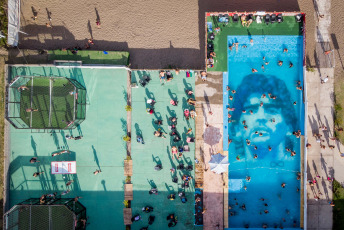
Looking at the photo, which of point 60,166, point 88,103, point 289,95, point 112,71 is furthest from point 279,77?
point 60,166

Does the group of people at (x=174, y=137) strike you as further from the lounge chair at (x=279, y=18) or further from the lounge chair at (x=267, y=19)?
the lounge chair at (x=279, y=18)

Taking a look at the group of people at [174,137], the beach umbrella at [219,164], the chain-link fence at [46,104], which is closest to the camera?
the beach umbrella at [219,164]

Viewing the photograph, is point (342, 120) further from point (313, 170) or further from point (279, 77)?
point (279, 77)

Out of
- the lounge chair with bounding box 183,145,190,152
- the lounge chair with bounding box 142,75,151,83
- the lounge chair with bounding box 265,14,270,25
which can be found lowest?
the lounge chair with bounding box 183,145,190,152

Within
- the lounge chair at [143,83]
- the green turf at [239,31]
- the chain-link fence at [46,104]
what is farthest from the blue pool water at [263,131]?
the chain-link fence at [46,104]

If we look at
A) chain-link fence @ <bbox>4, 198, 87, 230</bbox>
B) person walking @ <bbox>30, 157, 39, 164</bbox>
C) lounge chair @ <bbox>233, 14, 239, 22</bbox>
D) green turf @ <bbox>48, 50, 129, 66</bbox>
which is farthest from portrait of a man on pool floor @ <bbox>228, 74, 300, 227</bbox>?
person walking @ <bbox>30, 157, 39, 164</bbox>

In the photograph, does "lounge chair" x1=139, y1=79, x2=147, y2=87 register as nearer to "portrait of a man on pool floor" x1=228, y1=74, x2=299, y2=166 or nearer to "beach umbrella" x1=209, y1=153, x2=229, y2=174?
"portrait of a man on pool floor" x1=228, y1=74, x2=299, y2=166
